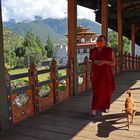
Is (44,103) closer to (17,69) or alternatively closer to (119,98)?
(119,98)

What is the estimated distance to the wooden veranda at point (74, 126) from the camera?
552 centimetres

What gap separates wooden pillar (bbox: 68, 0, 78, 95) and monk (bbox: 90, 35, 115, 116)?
248 centimetres

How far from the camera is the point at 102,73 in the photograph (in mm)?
6629

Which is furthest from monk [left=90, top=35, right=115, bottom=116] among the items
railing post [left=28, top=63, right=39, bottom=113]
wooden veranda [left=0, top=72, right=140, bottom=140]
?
railing post [left=28, top=63, right=39, bottom=113]

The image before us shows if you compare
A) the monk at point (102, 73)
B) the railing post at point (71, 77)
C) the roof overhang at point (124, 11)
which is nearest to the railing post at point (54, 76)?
the railing post at point (71, 77)

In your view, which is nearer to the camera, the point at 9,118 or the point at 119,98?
the point at 9,118

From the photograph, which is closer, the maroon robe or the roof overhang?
the maroon robe

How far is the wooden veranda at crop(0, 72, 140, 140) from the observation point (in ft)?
18.1

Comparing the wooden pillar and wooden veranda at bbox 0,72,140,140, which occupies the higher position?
the wooden pillar

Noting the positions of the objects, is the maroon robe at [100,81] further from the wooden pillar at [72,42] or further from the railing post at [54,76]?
the wooden pillar at [72,42]

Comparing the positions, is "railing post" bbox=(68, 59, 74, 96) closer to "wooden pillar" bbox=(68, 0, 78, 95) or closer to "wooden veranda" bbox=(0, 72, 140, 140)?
"wooden pillar" bbox=(68, 0, 78, 95)

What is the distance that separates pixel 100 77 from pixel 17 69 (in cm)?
10789

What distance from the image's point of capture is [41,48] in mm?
113875

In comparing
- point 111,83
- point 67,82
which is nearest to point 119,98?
point 67,82
